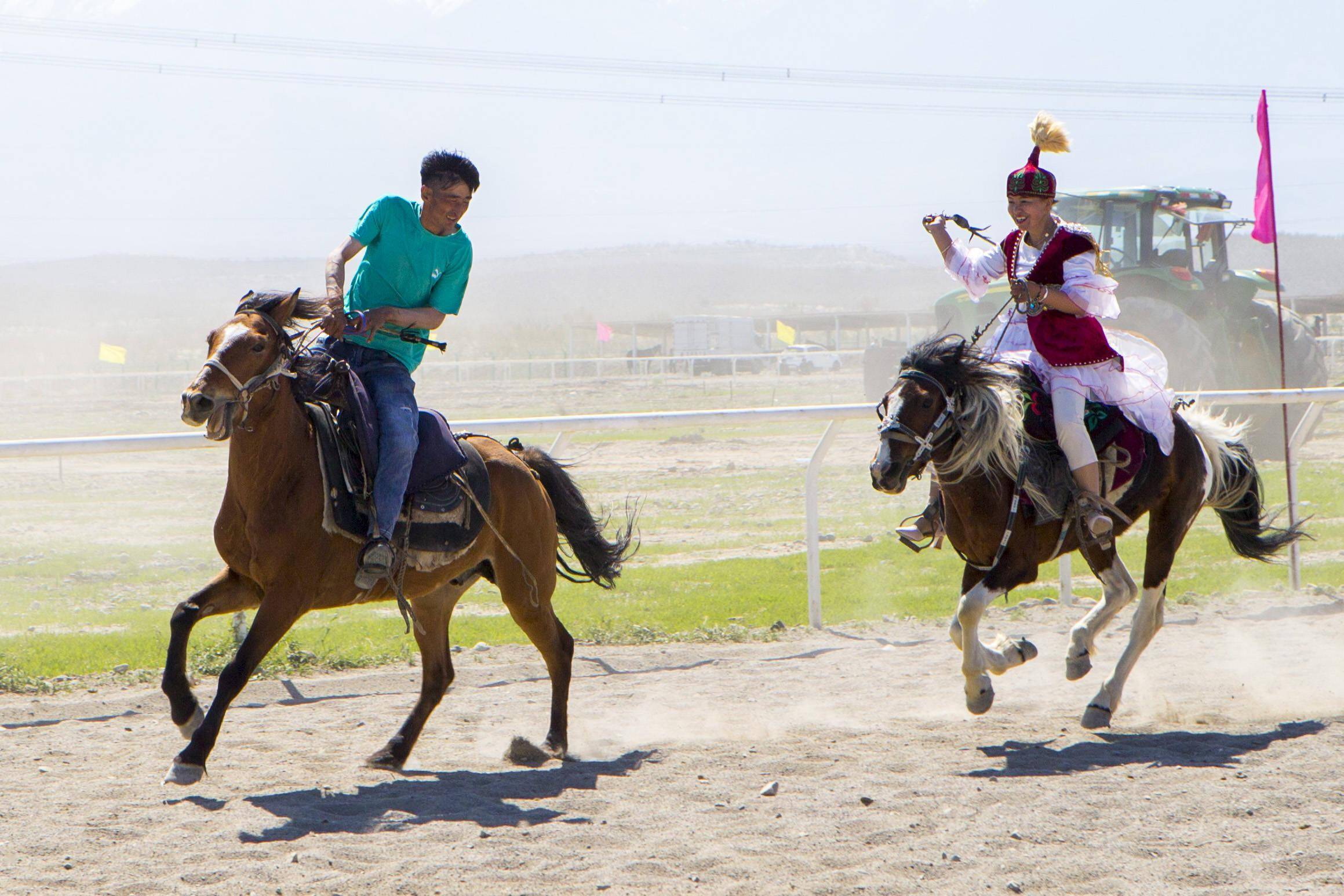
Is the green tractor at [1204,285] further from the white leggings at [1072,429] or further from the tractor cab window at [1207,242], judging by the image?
the white leggings at [1072,429]

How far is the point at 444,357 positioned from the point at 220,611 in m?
49.1

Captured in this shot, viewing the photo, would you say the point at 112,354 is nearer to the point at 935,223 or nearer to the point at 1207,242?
the point at 1207,242

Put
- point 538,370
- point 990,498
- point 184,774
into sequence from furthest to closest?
point 538,370, point 990,498, point 184,774

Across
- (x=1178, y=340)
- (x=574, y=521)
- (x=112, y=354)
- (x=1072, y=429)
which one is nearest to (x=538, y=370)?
(x=112, y=354)

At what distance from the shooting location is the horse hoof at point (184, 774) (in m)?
4.88

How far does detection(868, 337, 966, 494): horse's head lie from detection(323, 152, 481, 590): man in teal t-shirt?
6.50 feet

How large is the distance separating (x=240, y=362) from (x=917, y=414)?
2.91 m

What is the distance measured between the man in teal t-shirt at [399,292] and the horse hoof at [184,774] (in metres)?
0.97

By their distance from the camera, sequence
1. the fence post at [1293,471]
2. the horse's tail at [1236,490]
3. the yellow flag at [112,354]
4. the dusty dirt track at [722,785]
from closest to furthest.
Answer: the dusty dirt track at [722,785] < the horse's tail at [1236,490] < the fence post at [1293,471] < the yellow flag at [112,354]

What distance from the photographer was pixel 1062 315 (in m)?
6.54

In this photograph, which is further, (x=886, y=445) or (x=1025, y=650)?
(x=1025, y=650)

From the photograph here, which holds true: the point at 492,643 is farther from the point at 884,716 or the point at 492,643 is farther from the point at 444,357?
the point at 444,357

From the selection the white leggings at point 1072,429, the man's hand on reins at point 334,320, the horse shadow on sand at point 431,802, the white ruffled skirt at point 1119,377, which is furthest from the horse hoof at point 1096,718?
the man's hand on reins at point 334,320

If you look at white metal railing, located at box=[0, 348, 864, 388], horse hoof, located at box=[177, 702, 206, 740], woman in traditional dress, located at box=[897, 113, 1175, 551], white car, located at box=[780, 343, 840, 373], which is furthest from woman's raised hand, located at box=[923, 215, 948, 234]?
white car, located at box=[780, 343, 840, 373]
